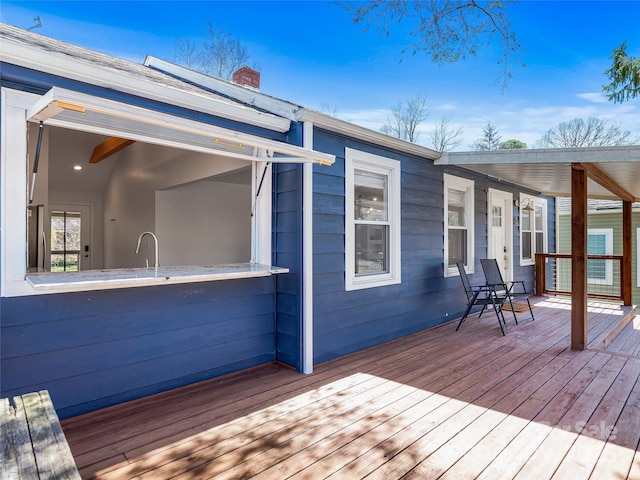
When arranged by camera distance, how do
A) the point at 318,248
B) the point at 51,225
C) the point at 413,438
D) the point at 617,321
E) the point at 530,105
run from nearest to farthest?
the point at 413,438
the point at 318,248
the point at 617,321
the point at 51,225
the point at 530,105

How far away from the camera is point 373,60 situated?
8.77 m

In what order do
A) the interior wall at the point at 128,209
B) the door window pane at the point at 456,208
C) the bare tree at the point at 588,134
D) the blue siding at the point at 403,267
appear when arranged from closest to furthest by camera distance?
the blue siding at the point at 403,267
the door window pane at the point at 456,208
the interior wall at the point at 128,209
the bare tree at the point at 588,134

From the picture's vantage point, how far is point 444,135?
1577 centimetres

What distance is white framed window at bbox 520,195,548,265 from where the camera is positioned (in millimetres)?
7910

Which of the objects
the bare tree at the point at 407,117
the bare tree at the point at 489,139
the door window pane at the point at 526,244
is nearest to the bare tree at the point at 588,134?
the bare tree at the point at 489,139

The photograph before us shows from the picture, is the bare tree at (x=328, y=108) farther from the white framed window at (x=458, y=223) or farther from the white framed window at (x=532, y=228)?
the white framed window at (x=458, y=223)

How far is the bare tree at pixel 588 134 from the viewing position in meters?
14.2

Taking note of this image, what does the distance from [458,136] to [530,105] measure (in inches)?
110

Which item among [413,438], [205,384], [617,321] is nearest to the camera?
[413,438]

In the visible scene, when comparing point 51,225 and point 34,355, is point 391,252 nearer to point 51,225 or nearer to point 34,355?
point 34,355

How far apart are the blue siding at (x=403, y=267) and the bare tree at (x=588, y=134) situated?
11.6 meters

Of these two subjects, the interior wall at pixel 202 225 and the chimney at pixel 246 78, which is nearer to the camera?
the chimney at pixel 246 78

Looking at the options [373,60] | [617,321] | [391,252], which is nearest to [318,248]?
[391,252]

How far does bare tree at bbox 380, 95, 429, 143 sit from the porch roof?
355 inches
